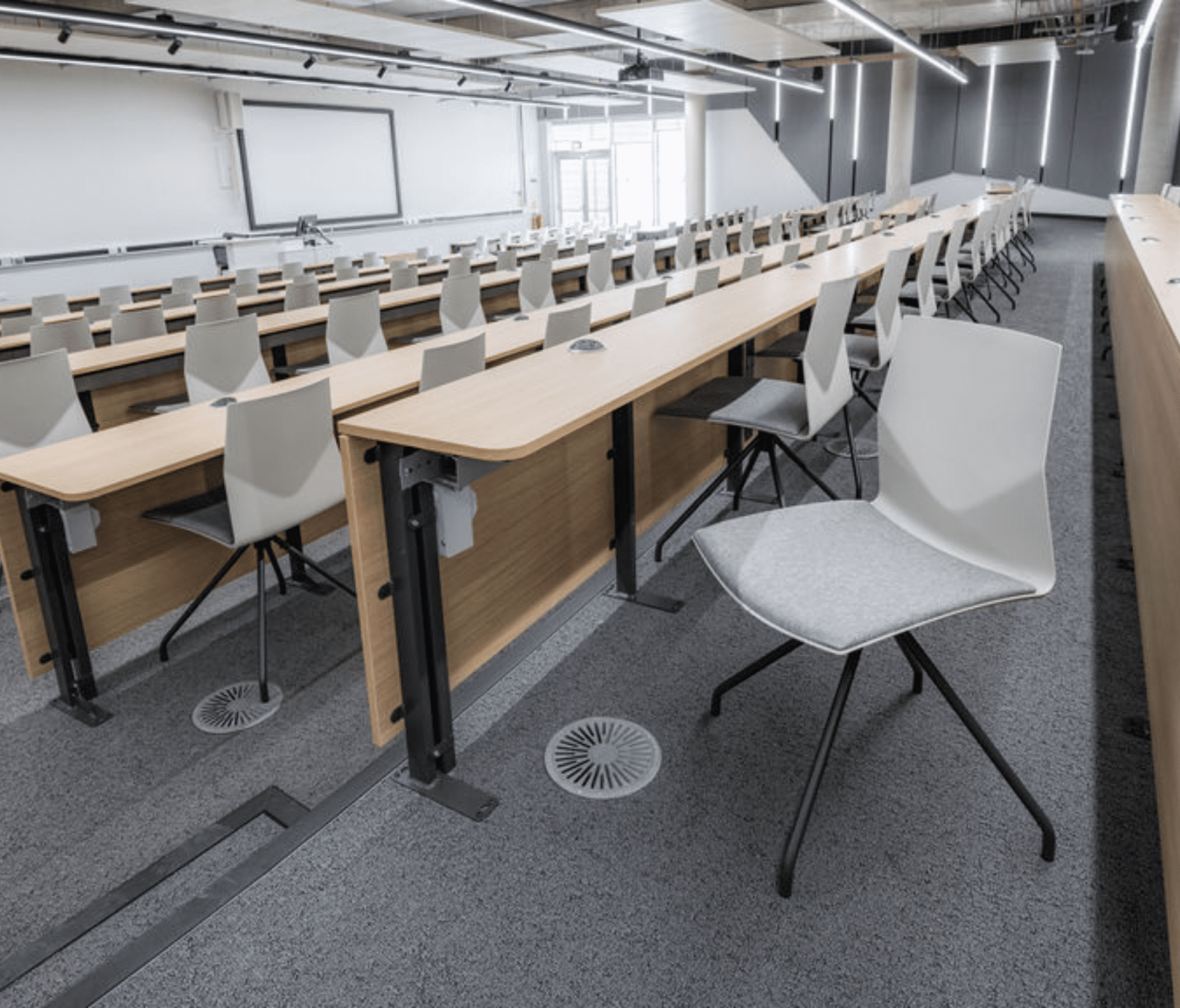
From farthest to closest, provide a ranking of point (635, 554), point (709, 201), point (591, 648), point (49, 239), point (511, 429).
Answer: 1. point (709, 201)
2. point (49, 239)
3. point (635, 554)
4. point (591, 648)
5. point (511, 429)

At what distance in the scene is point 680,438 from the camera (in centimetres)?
341

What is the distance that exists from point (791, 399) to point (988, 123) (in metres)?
16.4

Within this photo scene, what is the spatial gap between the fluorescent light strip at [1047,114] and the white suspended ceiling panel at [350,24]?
10.2 meters

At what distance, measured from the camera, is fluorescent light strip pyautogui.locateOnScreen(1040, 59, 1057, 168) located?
15531 mm

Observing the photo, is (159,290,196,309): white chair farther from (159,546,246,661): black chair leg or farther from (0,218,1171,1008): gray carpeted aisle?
(0,218,1171,1008): gray carpeted aisle

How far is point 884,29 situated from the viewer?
793cm

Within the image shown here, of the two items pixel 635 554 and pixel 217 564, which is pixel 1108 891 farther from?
pixel 217 564

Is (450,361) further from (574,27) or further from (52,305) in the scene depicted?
(574,27)

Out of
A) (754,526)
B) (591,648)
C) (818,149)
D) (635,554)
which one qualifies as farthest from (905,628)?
(818,149)

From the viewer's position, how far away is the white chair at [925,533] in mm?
1640

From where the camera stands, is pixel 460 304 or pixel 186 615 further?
pixel 460 304

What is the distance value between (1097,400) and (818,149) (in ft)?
49.7

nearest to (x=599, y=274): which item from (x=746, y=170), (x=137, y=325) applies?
(x=137, y=325)

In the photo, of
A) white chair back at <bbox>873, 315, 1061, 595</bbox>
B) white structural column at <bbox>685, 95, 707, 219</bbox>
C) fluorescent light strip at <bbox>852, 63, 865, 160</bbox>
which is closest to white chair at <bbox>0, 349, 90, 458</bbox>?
white chair back at <bbox>873, 315, 1061, 595</bbox>
